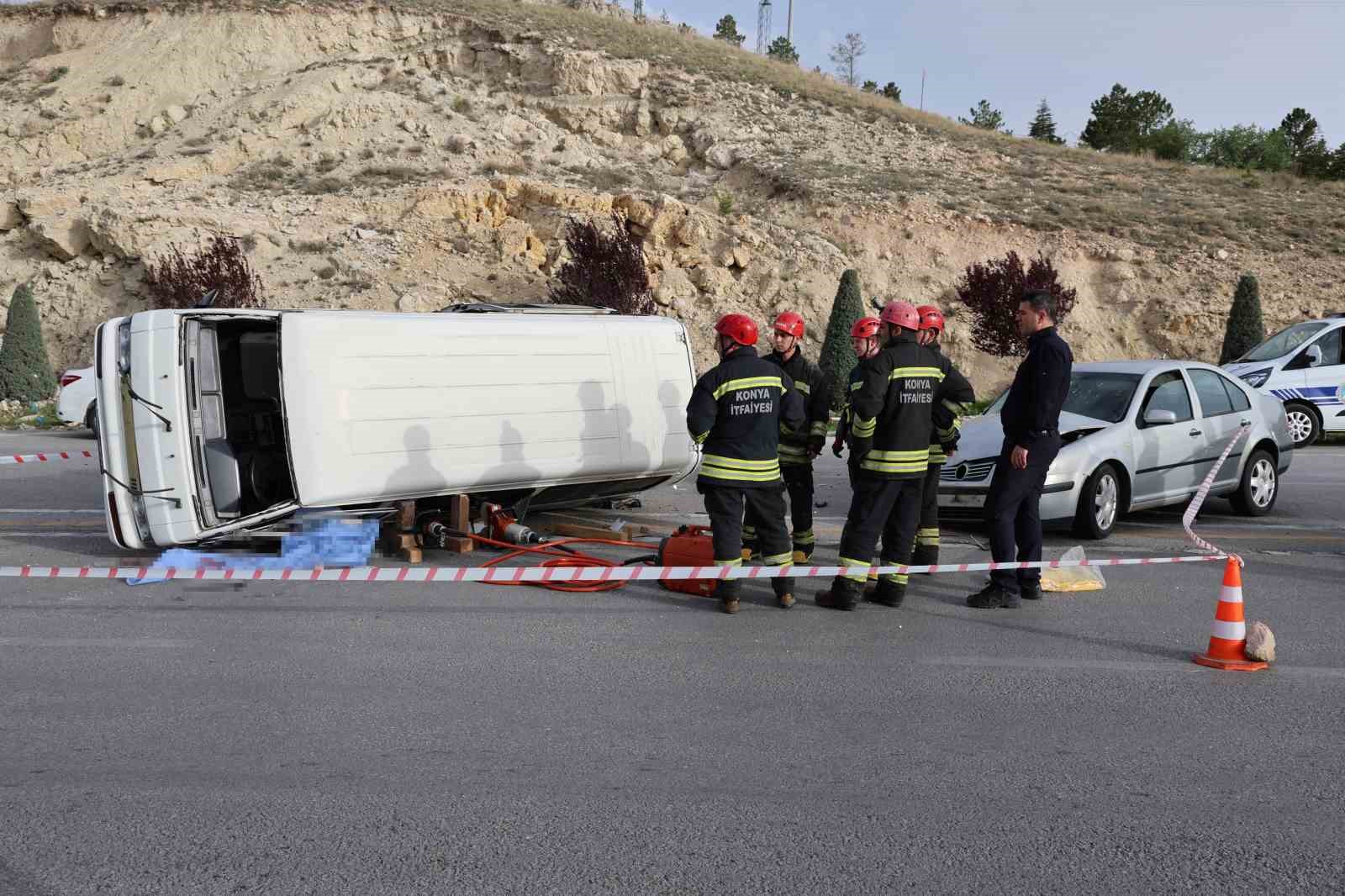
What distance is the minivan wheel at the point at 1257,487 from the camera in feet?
32.8

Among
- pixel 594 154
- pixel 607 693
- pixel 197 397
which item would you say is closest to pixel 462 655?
pixel 607 693

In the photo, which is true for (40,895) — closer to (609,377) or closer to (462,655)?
(462,655)

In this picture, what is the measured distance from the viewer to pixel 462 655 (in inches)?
222

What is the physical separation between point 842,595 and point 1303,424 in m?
13.0

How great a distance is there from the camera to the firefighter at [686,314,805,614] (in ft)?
21.2

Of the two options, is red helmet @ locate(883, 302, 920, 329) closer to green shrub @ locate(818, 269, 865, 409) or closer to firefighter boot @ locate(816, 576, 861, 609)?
firefighter boot @ locate(816, 576, 861, 609)

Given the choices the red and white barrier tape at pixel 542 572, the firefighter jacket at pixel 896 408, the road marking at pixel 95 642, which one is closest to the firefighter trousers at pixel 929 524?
the firefighter jacket at pixel 896 408

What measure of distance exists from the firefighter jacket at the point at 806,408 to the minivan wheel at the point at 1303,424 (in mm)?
11996

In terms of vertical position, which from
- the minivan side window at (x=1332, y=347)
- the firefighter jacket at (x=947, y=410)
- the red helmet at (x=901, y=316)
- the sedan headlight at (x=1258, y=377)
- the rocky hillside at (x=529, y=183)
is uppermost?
the rocky hillside at (x=529, y=183)

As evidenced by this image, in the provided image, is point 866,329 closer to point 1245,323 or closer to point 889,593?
point 889,593

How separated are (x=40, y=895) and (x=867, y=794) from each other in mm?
2658

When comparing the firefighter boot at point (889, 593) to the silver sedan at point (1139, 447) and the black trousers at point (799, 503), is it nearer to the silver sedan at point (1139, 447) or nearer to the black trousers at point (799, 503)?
the black trousers at point (799, 503)

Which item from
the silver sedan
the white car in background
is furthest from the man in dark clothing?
the white car in background

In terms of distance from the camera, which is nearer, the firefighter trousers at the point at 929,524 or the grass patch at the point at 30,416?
the firefighter trousers at the point at 929,524
